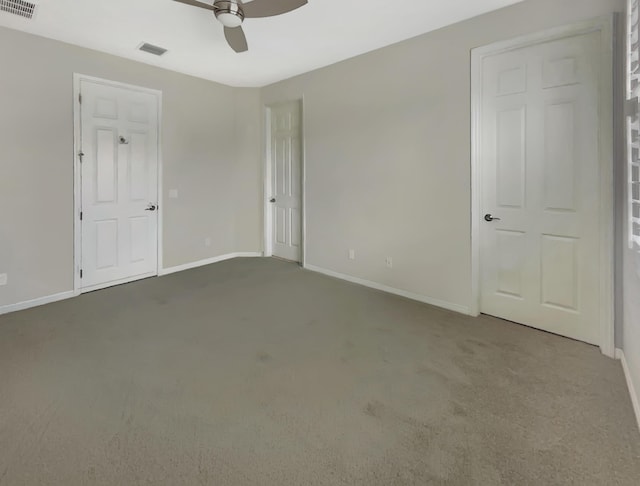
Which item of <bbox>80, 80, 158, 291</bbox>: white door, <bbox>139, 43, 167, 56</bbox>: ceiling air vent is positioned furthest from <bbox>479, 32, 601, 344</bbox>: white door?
<bbox>80, 80, 158, 291</bbox>: white door

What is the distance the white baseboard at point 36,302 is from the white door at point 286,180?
2743mm

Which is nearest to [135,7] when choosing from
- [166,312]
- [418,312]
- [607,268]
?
[166,312]

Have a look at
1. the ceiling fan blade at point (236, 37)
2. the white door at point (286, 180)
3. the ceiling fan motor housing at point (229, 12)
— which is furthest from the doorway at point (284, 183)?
the ceiling fan motor housing at point (229, 12)

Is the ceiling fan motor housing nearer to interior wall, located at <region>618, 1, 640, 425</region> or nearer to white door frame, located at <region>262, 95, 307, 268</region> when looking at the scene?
white door frame, located at <region>262, 95, 307, 268</region>

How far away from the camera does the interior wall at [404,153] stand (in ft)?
10.3

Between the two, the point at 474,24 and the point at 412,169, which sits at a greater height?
the point at 474,24

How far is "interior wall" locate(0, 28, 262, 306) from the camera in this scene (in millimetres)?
3297

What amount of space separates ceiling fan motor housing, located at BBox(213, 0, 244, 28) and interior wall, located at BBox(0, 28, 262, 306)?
2083 mm

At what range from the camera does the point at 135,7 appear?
2920 millimetres

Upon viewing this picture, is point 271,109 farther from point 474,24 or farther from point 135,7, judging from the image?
point 474,24

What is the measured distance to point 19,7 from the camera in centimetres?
289

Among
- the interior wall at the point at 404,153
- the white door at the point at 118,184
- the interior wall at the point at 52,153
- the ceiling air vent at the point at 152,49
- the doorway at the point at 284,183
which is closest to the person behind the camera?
the interior wall at the point at 404,153

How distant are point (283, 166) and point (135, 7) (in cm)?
277

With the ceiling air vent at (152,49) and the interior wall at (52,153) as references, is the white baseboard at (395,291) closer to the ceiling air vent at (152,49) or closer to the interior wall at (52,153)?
the interior wall at (52,153)
